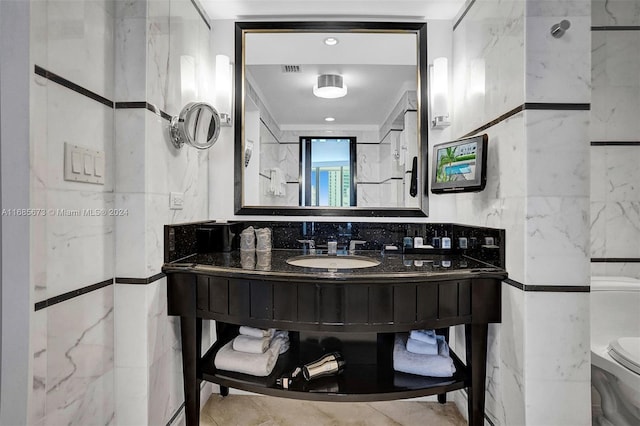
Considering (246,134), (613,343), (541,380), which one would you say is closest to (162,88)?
(246,134)

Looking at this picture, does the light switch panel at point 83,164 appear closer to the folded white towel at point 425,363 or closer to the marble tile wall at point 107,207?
the marble tile wall at point 107,207

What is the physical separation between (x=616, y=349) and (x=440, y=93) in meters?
1.45

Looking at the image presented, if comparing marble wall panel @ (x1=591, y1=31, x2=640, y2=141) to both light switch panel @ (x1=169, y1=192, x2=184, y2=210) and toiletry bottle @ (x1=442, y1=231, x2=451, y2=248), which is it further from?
light switch panel @ (x1=169, y1=192, x2=184, y2=210)

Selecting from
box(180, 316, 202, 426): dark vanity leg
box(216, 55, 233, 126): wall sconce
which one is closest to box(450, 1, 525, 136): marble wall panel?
box(216, 55, 233, 126): wall sconce

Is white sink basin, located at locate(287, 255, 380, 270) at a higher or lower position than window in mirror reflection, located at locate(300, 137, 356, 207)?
lower

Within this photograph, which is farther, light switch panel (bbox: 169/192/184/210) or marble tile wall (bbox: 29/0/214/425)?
light switch panel (bbox: 169/192/184/210)

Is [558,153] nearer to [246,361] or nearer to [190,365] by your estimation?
[246,361]

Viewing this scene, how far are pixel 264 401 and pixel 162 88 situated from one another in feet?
5.66

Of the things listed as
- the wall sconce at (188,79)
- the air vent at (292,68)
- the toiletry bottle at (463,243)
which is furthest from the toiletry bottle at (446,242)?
the wall sconce at (188,79)

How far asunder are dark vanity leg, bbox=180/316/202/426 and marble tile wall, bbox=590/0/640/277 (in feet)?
6.63

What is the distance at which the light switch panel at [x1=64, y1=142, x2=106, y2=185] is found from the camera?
3.64 ft

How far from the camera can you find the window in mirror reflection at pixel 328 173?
2.02m

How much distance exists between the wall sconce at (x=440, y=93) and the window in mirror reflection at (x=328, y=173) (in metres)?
0.51

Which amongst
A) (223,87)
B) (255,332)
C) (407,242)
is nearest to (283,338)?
(255,332)
